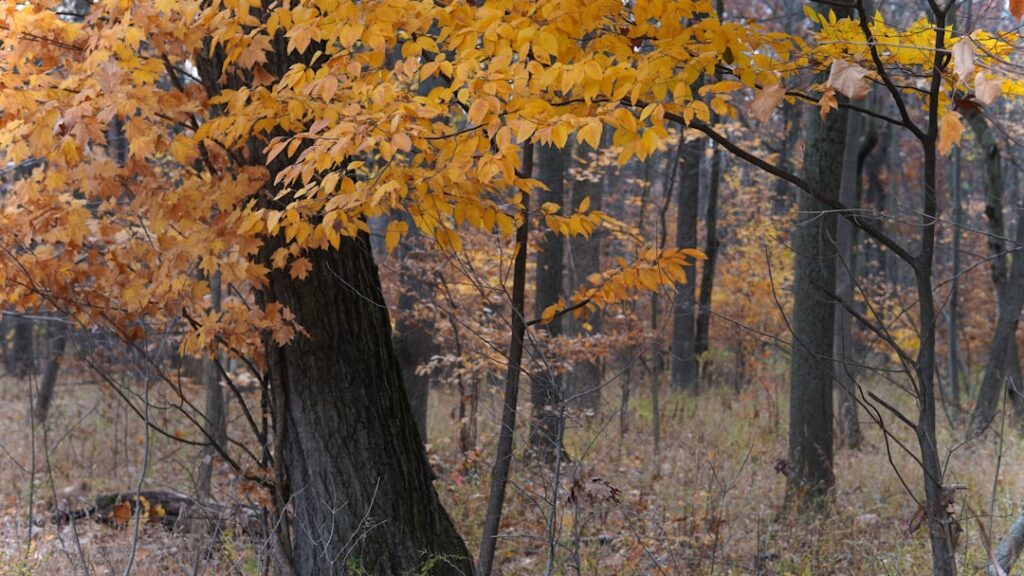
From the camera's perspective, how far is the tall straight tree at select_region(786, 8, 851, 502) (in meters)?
6.82

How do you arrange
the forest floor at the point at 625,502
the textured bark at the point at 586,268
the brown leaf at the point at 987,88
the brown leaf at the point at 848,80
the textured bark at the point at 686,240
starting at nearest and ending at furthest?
the brown leaf at the point at 987,88 < the brown leaf at the point at 848,80 < the forest floor at the point at 625,502 < the textured bark at the point at 586,268 < the textured bark at the point at 686,240

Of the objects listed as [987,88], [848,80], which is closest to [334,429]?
[848,80]

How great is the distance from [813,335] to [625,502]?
6.68 feet

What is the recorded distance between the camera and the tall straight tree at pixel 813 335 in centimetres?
682

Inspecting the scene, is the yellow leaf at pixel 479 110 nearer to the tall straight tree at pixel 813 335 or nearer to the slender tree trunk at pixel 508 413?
the slender tree trunk at pixel 508 413

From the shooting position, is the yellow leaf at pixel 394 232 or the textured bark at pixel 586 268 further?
the textured bark at pixel 586 268

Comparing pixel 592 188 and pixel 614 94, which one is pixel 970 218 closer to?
pixel 592 188

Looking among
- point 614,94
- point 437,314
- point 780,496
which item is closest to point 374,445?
point 614,94

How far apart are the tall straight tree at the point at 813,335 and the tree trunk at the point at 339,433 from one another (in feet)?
11.1

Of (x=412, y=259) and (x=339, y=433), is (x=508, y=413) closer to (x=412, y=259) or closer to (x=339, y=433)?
(x=339, y=433)

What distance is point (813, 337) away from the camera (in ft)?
22.8

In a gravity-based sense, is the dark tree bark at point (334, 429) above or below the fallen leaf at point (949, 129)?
below

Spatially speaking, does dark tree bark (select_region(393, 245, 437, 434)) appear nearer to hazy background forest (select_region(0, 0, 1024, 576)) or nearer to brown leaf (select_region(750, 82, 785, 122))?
hazy background forest (select_region(0, 0, 1024, 576))

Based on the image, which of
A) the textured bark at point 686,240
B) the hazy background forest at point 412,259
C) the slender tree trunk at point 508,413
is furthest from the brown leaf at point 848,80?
the textured bark at point 686,240
